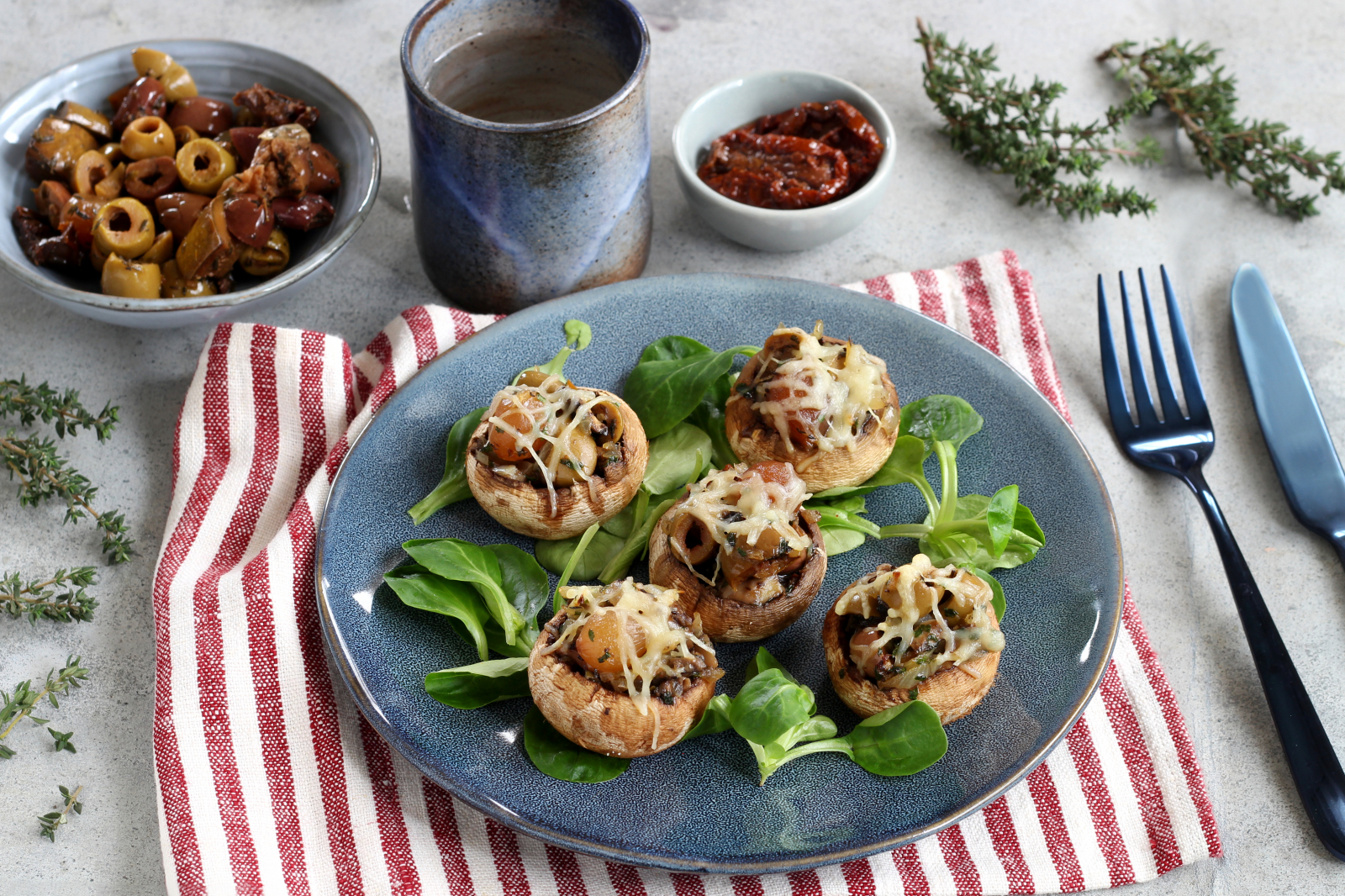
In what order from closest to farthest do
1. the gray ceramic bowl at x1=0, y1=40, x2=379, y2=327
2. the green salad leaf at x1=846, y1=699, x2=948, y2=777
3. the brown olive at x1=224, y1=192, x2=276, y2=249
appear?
the green salad leaf at x1=846, y1=699, x2=948, y2=777 < the gray ceramic bowl at x1=0, y1=40, x2=379, y2=327 < the brown olive at x1=224, y1=192, x2=276, y2=249

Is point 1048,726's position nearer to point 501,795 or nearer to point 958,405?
point 958,405

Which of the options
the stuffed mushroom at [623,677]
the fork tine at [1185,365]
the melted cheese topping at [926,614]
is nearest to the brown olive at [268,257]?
the stuffed mushroom at [623,677]

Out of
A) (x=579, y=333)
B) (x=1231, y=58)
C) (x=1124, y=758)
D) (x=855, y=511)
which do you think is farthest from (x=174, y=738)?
(x=1231, y=58)

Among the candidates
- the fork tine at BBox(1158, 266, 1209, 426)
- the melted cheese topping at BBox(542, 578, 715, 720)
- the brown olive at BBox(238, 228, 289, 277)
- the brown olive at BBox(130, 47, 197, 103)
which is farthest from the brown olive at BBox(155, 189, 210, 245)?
the fork tine at BBox(1158, 266, 1209, 426)

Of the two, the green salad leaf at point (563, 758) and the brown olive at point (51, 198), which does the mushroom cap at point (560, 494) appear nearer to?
the green salad leaf at point (563, 758)

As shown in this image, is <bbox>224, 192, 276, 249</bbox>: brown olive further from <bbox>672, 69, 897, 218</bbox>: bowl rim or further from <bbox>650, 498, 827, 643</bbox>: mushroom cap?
<bbox>650, 498, 827, 643</bbox>: mushroom cap

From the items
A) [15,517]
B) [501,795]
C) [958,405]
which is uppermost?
[958,405]

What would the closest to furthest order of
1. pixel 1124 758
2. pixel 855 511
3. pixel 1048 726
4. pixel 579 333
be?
pixel 1048 726 → pixel 1124 758 → pixel 855 511 → pixel 579 333

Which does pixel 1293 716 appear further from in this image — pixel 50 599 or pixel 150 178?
pixel 150 178
